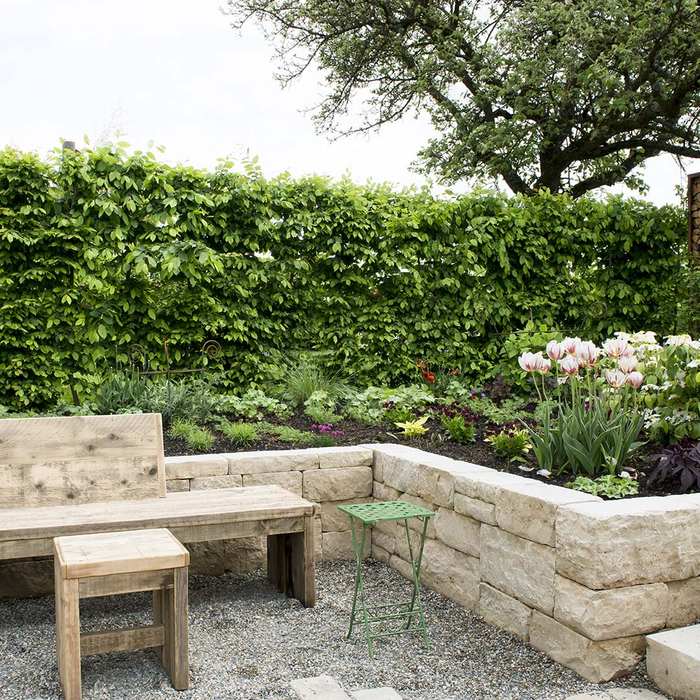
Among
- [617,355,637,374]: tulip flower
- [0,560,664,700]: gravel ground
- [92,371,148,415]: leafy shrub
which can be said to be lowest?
[0,560,664,700]: gravel ground

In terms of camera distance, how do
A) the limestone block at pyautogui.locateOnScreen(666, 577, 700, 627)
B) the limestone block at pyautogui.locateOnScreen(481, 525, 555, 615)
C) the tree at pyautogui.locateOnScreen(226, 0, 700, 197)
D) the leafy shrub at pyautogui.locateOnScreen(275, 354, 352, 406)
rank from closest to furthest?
1. the limestone block at pyautogui.locateOnScreen(666, 577, 700, 627)
2. the limestone block at pyautogui.locateOnScreen(481, 525, 555, 615)
3. the leafy shrub at pyautogui.locateOnScreen(275, 354, 352, 406)
4. the tree at pyautogui.locateOnScreen(226, 0, 700, 197)

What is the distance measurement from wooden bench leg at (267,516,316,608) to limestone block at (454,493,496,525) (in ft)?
2.37

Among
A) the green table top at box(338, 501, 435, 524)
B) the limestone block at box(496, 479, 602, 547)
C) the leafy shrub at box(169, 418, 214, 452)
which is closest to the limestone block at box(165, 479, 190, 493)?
the leafy shrub at box(169, 418, 214, 452)

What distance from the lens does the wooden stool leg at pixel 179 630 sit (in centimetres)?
270

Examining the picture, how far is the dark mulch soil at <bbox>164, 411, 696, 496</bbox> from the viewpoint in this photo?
12.1ft

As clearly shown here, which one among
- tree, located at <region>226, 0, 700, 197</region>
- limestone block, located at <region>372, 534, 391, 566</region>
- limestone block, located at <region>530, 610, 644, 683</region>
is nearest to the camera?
limestone block, located at <region>530, 610, 644, 683</region>

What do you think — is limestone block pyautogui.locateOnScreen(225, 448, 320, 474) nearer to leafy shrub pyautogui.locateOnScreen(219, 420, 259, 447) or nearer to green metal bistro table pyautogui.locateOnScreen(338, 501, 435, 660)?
leafy shrub pyautogui.locateOnScreen(219, 420, 259, 447)

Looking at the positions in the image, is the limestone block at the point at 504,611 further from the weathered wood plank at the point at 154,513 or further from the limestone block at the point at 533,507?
the weathered wood plank at the point at 154,513

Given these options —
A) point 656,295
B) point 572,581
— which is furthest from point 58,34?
point 572,581

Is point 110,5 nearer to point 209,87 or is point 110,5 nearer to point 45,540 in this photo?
point 209,87

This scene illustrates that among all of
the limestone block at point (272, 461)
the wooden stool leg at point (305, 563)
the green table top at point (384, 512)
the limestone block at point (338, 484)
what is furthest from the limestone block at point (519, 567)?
the limestone block at point (272, 461)

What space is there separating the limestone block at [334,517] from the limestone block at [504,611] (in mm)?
1151

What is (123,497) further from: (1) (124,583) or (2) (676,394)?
(2) (676,394)

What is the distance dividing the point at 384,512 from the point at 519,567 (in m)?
0.62
